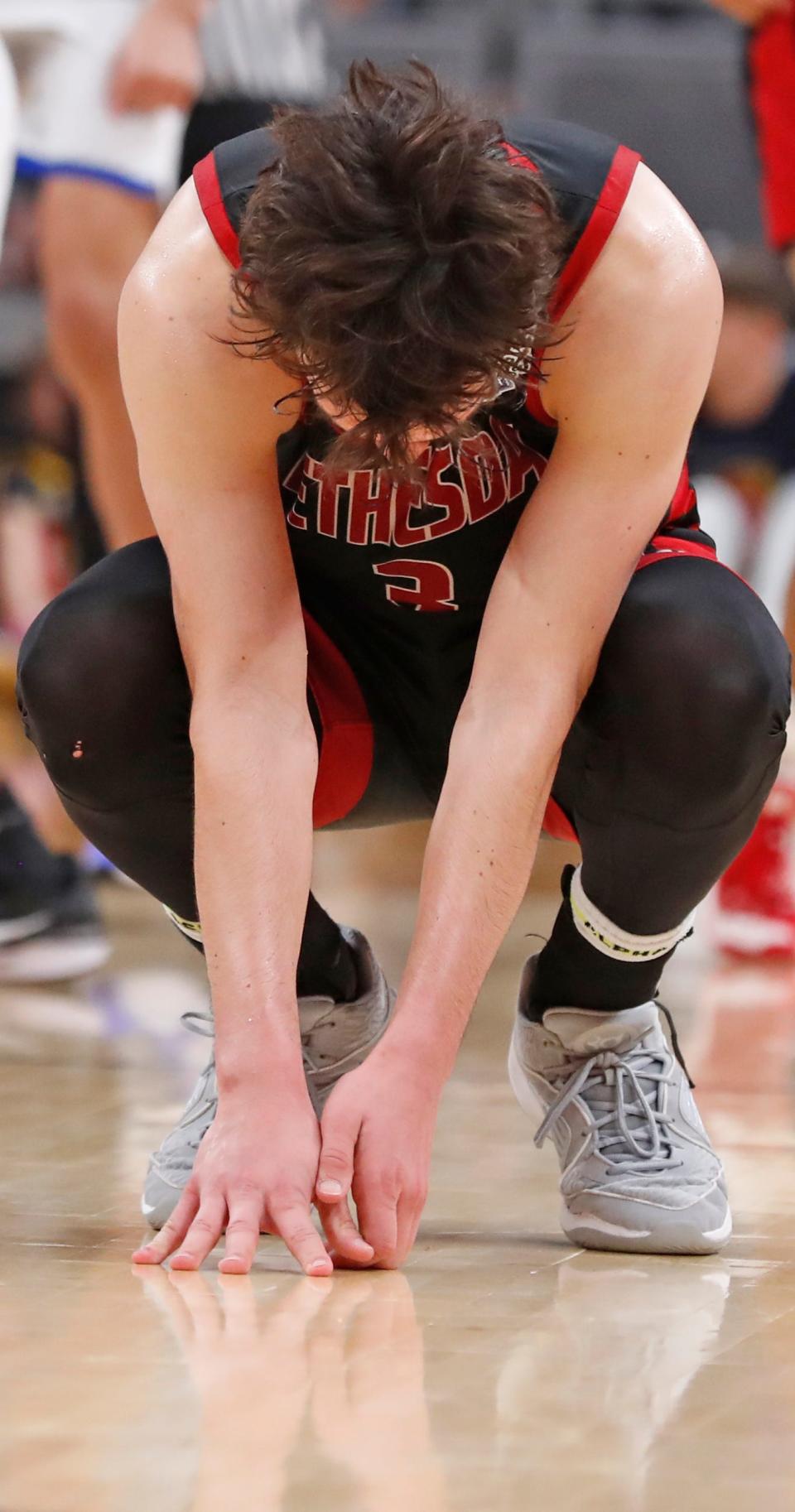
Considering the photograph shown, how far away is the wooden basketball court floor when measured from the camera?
74cm

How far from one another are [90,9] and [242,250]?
1670 millimetres

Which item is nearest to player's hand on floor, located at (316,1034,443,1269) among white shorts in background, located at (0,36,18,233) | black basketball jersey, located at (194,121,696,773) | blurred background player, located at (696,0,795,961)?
black basketball jersey, located at (194,121,696,773)

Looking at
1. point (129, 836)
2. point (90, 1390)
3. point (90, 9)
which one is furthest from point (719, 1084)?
point (90, 9)

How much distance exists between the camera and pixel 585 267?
109cm

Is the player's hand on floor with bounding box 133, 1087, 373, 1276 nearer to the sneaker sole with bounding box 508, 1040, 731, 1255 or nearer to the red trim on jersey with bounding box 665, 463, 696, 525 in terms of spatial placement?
the sneaker sole with bounding box 508, 1040, 731, 1255

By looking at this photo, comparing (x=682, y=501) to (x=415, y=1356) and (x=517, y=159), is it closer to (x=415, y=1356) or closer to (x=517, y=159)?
(x=517, y=159)

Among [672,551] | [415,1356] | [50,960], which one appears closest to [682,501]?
[672,551]

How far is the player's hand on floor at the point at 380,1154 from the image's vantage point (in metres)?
1.02

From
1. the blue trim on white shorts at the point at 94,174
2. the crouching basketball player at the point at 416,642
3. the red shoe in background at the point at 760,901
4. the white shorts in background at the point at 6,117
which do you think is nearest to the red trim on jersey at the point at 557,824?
the crouching basketball player at the point at 416,642

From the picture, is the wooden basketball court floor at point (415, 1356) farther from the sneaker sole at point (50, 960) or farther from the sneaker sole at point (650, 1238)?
the sneaker sole at point (50, 960)

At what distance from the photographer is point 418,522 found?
1.26 m

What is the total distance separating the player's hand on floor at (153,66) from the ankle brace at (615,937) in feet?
5.25

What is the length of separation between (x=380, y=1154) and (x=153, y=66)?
1.83 m

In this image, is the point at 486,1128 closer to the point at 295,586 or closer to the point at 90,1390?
the point at 295,586
